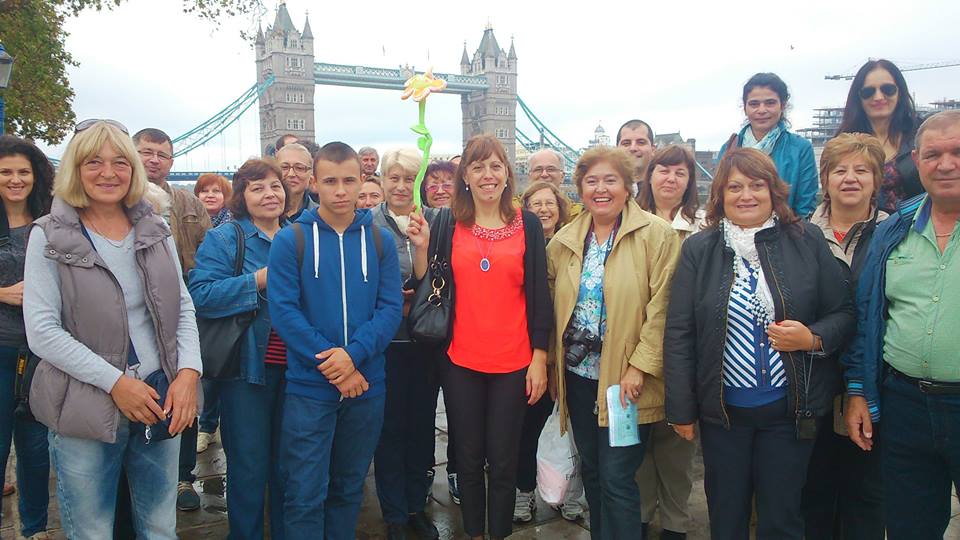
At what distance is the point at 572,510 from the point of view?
3.18 m

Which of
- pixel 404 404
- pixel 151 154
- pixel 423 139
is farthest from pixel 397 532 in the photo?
pixel 151 154

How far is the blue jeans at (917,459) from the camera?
77.8 inches

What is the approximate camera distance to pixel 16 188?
275 cm

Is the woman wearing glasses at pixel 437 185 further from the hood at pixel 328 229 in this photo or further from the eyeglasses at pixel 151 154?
the eyeglasses at pixel 151 154

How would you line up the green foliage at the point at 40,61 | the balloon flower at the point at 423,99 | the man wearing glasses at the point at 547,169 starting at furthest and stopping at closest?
A: the green foliage at the point at 40,61, the man wearing glasses at the point at 547,169, the balloon flower at the point at 423,99

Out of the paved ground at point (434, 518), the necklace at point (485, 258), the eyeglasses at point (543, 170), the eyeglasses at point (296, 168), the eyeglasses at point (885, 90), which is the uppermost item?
the eyeglasses at point (885, 90)

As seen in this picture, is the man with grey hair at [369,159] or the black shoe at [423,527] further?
the man with grey hair at [369,159]

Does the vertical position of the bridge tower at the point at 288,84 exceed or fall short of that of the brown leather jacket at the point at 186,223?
it exceeds it

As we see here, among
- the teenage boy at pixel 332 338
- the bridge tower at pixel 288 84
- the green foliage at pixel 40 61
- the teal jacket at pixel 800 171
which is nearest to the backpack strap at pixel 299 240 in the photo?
the teenage boy at pixel 332 338

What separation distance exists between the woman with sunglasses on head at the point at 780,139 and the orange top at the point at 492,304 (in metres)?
1.49

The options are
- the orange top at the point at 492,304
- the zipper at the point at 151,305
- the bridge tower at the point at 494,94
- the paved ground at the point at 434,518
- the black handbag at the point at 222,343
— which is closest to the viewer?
the zipper at the point at 151,305

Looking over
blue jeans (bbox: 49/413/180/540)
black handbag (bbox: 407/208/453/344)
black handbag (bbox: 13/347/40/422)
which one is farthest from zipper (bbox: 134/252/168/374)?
black handbag (bbox: 407/208/453/344)

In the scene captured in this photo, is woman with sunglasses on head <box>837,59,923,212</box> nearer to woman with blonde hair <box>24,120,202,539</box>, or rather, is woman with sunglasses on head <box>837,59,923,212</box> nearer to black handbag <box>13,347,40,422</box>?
woman with blonde hair <box>24,120,202,539</box>

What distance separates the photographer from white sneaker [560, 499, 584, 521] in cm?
316
